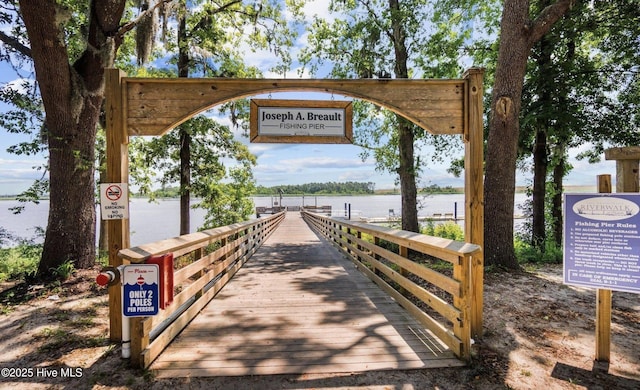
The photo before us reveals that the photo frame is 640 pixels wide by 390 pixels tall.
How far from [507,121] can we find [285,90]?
432 centimetres

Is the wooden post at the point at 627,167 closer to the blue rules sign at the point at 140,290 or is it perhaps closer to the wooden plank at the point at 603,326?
the wooden plank at the point at 603,326

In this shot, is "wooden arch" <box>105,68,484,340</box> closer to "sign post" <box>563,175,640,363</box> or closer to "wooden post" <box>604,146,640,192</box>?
"sign post" <box>563,175,640,363</box>

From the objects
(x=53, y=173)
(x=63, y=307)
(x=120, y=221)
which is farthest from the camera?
(x=53, y=173)

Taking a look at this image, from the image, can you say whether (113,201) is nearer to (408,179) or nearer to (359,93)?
(359,93)

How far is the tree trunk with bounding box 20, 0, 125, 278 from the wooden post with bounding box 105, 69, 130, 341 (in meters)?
2.87

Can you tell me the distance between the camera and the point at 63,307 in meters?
4.46

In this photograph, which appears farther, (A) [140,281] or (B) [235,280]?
(B) [235,280]

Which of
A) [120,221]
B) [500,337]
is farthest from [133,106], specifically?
[500,337]

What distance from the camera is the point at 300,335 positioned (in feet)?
11.6

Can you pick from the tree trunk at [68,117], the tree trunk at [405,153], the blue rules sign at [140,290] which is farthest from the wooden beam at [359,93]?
the tree trunk at [405,153]

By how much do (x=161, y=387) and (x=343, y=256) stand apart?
6.40m

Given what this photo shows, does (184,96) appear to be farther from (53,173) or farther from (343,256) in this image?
(343,256)

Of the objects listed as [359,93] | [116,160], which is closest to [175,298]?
[116,160]

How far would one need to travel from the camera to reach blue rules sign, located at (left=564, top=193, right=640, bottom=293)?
2.82 meters
